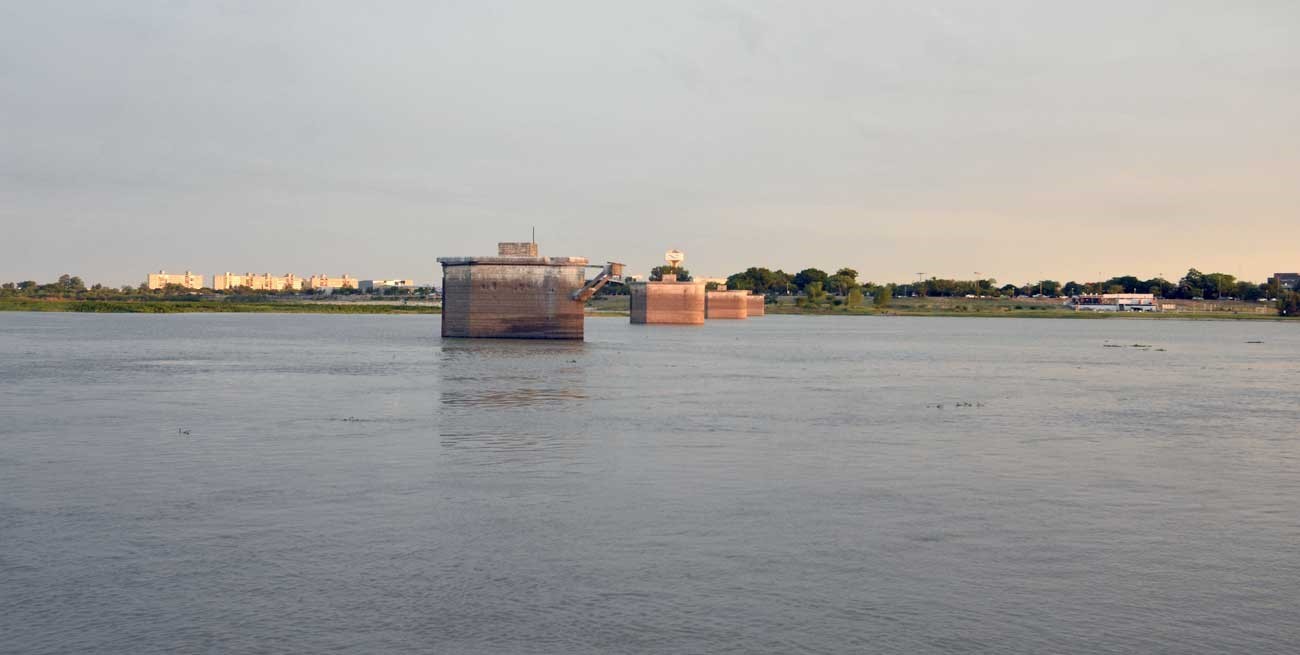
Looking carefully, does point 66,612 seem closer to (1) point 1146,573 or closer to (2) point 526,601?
(2) point 526,601

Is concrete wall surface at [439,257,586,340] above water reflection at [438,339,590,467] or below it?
above

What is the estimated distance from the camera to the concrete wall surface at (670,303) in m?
157

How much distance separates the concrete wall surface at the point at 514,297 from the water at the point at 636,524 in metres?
33.4

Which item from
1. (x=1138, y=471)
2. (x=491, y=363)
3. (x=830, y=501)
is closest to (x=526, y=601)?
(x=830, y=501)

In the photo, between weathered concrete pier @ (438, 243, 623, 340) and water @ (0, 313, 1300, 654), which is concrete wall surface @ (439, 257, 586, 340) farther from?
water @ (0, 313, 1300, 654)

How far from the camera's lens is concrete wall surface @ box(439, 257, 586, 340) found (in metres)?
77.0

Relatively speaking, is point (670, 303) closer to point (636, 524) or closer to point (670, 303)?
point (670, 303)

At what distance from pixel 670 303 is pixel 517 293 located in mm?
80323

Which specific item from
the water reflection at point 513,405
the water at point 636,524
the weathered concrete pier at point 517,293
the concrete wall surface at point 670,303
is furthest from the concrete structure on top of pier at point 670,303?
the water at point 636,524

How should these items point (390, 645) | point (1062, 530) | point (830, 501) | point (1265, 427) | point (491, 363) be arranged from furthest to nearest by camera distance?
point (491, 363) < point (1265, 427) < point (830, 501) < point (1062, 530) < point (390, 645)

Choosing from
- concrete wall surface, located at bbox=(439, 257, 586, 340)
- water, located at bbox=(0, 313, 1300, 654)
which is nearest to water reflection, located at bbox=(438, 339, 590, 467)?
water, located at bbox=(0, 313, 1300, 654)

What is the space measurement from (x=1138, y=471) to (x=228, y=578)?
2045 centimetres

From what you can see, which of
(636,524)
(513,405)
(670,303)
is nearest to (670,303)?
(670,303)

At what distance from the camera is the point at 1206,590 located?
16000 mm
